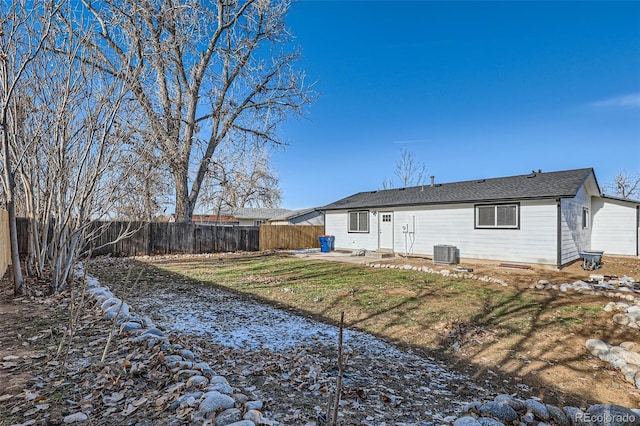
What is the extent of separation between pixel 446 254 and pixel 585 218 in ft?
20.4

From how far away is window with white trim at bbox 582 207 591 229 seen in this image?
478 inches

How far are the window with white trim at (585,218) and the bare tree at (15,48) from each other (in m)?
16.6

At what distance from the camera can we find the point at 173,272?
9.96 metres

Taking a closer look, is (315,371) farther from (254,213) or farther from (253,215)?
(254,213)

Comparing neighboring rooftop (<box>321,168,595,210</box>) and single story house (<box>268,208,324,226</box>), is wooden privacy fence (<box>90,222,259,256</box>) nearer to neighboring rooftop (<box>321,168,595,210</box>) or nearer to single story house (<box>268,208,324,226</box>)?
neighboring rooftop (<box>321,168,595,210</box>)

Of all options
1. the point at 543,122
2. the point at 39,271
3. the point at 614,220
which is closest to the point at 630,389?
the point at 39,271

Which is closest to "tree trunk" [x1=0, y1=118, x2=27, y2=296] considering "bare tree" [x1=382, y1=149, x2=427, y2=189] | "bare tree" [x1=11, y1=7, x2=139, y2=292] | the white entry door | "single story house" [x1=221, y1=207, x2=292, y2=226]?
"bare tree" [x1=11, y1=7, x2=139, y2=292]

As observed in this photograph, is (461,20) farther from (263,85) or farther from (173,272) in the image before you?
(173,272)

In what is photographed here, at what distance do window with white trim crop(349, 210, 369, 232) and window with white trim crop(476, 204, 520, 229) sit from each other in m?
5.25

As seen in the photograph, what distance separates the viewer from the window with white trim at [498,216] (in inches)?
419

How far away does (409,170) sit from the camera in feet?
108

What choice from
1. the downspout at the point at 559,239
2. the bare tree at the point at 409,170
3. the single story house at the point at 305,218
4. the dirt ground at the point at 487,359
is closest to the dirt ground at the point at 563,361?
the dirt ground at the point at 487,359

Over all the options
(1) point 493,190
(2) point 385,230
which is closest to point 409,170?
(2) point 385,230

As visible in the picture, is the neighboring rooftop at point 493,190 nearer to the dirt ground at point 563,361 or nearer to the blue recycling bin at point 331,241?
the blue recycling bin at point 331,241
